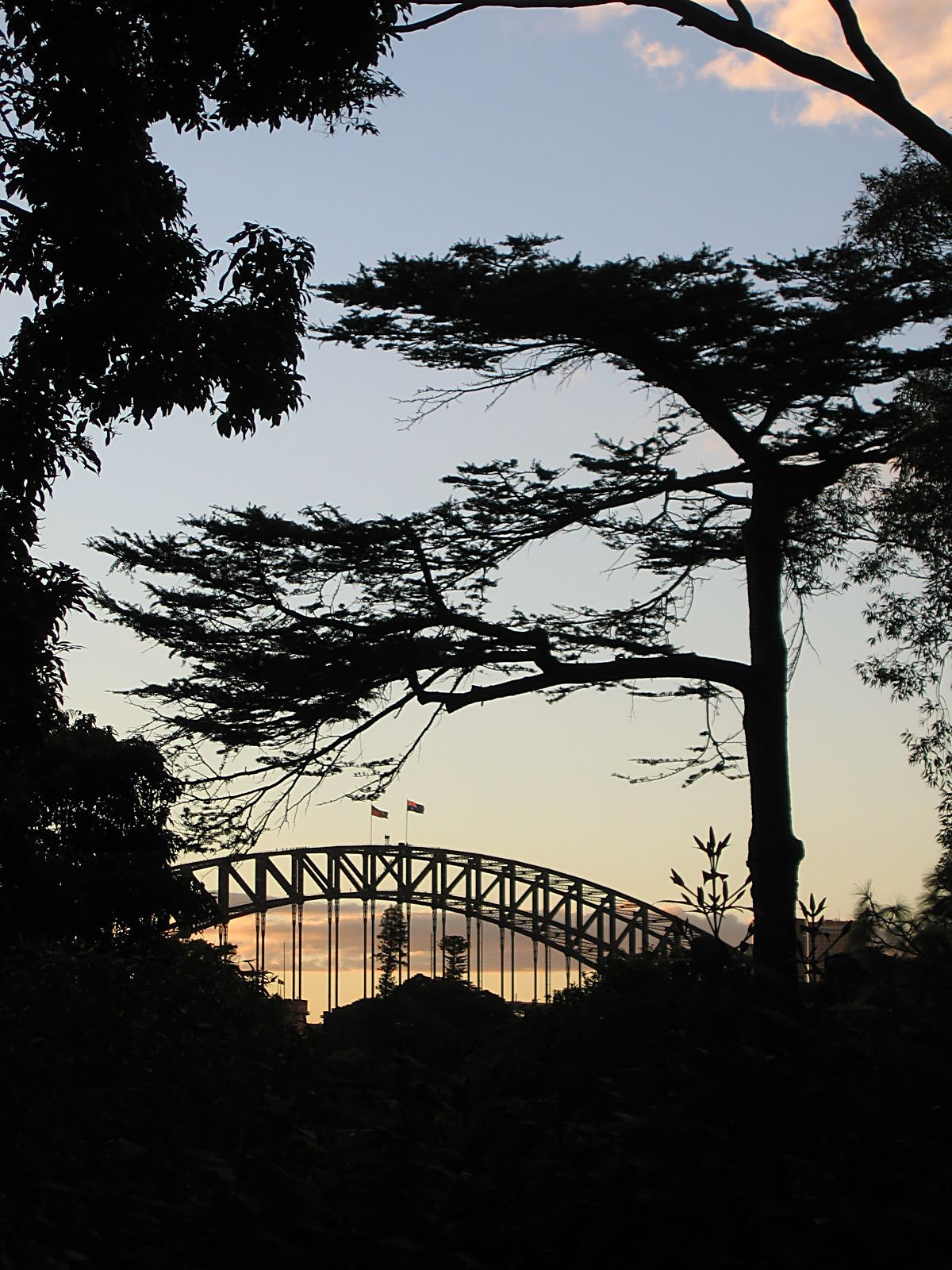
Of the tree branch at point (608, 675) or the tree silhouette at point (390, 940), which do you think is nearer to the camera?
the tree branch at point (608, 675)

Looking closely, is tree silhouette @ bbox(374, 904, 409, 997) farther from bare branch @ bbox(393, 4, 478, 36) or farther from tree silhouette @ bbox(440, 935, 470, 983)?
bare branch @ bbox(393, 4, 478, 36)

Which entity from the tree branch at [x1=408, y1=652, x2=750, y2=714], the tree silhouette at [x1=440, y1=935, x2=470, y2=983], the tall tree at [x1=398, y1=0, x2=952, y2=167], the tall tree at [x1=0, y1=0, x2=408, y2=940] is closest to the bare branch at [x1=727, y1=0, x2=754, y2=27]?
the tall tree at [x1=398, y1=0, x2=952, y2=167]

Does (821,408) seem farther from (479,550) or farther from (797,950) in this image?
(797,950)

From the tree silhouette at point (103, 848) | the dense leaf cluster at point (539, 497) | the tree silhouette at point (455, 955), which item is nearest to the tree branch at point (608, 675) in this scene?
the dense leaf cluster at point (539, 497)

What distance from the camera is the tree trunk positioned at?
673 inches

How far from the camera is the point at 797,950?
217 inches

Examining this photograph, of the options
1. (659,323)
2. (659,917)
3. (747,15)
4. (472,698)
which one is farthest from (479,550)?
(659,917)

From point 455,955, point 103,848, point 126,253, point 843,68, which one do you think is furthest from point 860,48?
point 455,955

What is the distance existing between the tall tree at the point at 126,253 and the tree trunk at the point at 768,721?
772 cm

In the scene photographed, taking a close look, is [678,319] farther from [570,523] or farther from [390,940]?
[390,940]

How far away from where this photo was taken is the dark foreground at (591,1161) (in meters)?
4.36

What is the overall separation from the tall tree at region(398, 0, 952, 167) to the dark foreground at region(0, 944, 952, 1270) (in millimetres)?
9695

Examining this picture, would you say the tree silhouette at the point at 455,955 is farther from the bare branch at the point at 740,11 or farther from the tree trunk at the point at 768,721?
the bare branch at the point at 740,11

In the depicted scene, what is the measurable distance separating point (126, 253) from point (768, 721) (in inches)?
386
